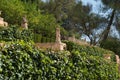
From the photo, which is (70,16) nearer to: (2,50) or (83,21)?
(83,21)

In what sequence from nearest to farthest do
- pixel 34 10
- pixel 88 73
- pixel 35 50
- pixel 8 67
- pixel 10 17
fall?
1. pixel 8 67
2. pixel 35 50
3. pixel 88 73
4. pixel 10 17
5. pixel 34 10

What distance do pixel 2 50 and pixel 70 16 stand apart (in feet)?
120

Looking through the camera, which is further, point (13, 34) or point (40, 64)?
point (13, 34)

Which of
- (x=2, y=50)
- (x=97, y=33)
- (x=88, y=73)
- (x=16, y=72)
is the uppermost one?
(x=2, y=50)

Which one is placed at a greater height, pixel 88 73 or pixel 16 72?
pixel 16 72

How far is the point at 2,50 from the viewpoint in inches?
312

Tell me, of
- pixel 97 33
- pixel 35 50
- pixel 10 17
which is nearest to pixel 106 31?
pixel 97 33

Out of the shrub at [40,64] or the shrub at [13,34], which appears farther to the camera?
the shrub at [13,34]

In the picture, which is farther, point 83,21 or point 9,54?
point 83,21

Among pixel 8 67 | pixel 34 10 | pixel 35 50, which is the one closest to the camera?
pixel 8 67

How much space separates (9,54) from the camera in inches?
320

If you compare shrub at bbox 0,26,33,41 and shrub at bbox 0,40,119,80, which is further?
shrub at bbox 0,26,33,41

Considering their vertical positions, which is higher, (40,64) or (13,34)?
(40,64)

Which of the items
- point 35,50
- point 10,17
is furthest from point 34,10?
point 35,50
